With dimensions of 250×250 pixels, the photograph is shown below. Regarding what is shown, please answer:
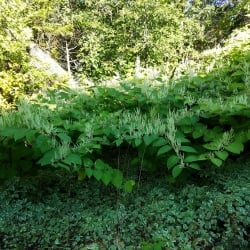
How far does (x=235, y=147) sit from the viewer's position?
206cm

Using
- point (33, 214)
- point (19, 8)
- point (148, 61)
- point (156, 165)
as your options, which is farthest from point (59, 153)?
point (148, 61)

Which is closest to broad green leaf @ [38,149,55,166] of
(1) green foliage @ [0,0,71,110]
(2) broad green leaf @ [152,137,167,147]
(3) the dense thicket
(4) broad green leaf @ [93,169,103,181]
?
(4) broad green leaf @ [93,169,103,181]

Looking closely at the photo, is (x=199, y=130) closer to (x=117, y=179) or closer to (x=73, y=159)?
(x=117, y=179)

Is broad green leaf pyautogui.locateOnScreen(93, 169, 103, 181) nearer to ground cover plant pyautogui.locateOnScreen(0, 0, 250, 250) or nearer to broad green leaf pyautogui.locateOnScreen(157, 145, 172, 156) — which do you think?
ground cover plant pyautogui.locateOnScreen(0, 0, 250, 250)

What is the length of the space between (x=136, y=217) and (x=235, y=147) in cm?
71

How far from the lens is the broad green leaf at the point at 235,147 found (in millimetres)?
2033

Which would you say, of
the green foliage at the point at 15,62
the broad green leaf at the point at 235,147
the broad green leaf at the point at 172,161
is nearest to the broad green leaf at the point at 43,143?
the broad green leaf at the point at 172,161

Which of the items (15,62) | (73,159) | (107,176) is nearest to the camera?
(73,159)

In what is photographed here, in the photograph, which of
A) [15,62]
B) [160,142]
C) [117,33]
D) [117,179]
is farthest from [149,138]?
[117,33]

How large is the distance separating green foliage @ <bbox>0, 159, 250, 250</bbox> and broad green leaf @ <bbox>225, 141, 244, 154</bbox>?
0.24 m

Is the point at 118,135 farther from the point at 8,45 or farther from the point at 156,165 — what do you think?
the point at 8,45

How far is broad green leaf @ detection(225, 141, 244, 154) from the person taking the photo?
6.67 feet

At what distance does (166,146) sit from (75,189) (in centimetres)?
82

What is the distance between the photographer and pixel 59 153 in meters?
2.01
